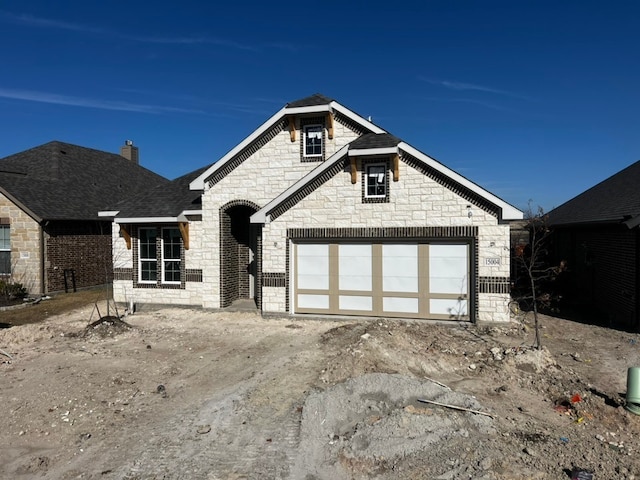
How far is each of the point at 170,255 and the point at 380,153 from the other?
343 inches

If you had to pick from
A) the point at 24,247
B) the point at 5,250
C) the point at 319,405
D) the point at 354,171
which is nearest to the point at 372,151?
the point at 354,171

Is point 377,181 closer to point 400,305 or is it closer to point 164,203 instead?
point 400,305

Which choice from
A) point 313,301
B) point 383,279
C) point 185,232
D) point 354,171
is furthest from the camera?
point 185,232

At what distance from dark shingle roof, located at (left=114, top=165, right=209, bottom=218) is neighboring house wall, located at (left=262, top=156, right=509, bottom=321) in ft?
12.6

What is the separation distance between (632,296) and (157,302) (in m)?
15.4

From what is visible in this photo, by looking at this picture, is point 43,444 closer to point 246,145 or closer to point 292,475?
point 292,475

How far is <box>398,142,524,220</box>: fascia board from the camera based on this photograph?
469 inches

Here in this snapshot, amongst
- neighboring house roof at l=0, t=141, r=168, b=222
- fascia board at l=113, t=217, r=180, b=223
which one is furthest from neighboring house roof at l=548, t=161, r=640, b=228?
neighboring house roof at l=0, t=141, r=168, b=222

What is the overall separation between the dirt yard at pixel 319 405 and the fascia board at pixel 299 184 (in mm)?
3959

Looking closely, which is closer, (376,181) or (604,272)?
(376,181)

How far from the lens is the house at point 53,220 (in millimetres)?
19109

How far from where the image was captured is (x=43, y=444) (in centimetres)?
628

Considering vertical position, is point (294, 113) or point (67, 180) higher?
point (294, 113)

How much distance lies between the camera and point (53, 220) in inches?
758
